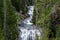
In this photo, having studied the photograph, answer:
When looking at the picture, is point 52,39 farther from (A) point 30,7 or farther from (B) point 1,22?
(A) point 30,7

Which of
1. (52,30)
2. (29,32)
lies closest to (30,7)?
(29,32)

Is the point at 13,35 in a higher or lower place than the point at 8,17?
lower

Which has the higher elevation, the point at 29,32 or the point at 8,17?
the point at 8,17

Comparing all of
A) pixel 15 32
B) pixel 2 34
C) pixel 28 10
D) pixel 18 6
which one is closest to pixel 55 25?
pixel 15 32

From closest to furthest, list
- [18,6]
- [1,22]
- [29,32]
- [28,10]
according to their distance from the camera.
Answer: [1,22], [29,32], [18,6], [28,10]

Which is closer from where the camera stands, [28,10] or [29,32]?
[29,32]

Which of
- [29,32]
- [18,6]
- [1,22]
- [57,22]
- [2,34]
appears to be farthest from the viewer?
[18,6]

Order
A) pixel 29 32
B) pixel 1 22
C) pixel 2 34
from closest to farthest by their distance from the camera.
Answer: pixel 2 34
pixel 1 22
pixel 29 32

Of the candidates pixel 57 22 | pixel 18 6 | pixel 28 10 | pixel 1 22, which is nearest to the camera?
pixel 1 22

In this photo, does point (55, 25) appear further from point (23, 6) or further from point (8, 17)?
point (23, 6)

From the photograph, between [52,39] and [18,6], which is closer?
[52,39]
